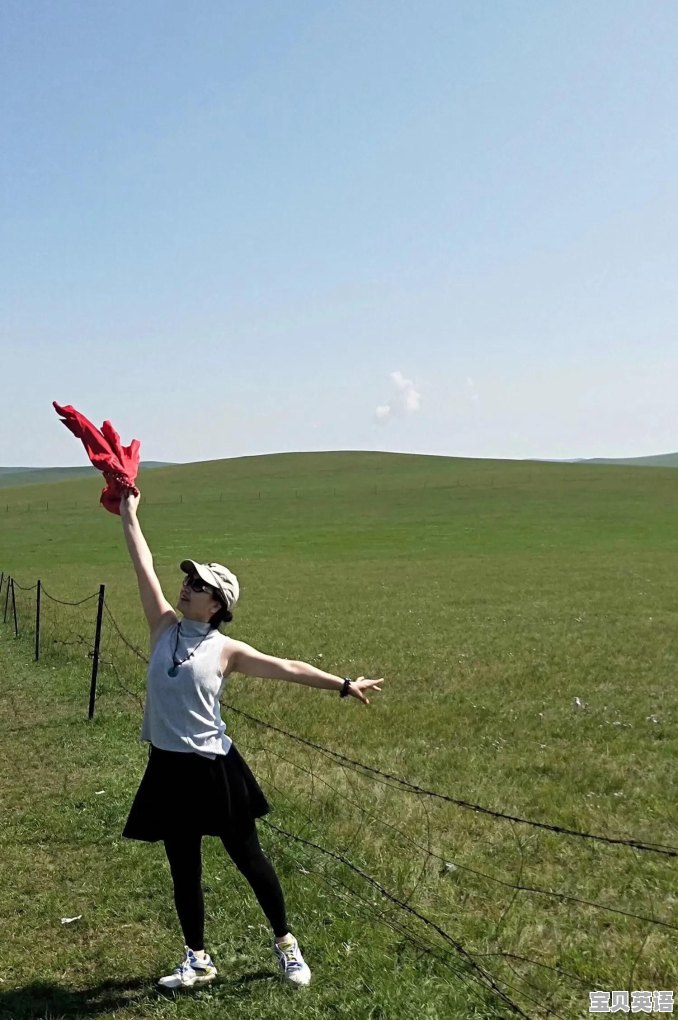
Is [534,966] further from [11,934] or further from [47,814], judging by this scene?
[47,814]

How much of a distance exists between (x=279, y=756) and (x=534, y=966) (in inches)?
191

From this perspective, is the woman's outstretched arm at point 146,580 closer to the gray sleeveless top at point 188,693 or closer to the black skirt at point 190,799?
the gray sleeveless top at point 188,693

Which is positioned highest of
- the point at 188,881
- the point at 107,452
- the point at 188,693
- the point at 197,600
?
the point at 107,452

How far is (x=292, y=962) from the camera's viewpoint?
187 inches

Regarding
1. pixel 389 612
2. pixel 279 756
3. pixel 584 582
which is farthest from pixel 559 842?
pixel 584 582

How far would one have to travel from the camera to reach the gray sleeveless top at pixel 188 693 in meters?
4.50

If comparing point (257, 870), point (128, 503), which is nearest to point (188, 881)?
point (257, 870)

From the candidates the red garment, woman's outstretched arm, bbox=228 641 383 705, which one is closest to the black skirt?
woman's outstretched arm, bbox=228 641 383 705

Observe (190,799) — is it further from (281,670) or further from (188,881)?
(281,670)

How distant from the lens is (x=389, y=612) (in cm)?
2364

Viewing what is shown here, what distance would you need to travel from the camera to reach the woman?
4.52m

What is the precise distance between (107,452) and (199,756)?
202cm

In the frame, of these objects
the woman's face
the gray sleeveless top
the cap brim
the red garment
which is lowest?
the gray sleeveless top

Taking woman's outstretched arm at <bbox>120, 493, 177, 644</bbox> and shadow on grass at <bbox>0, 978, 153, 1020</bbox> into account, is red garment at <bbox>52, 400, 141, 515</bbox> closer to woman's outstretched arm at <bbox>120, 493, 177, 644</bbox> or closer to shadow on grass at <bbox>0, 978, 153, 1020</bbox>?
woman's outstretched arm at <bbox>120, 493, 177, 644</bbox>
